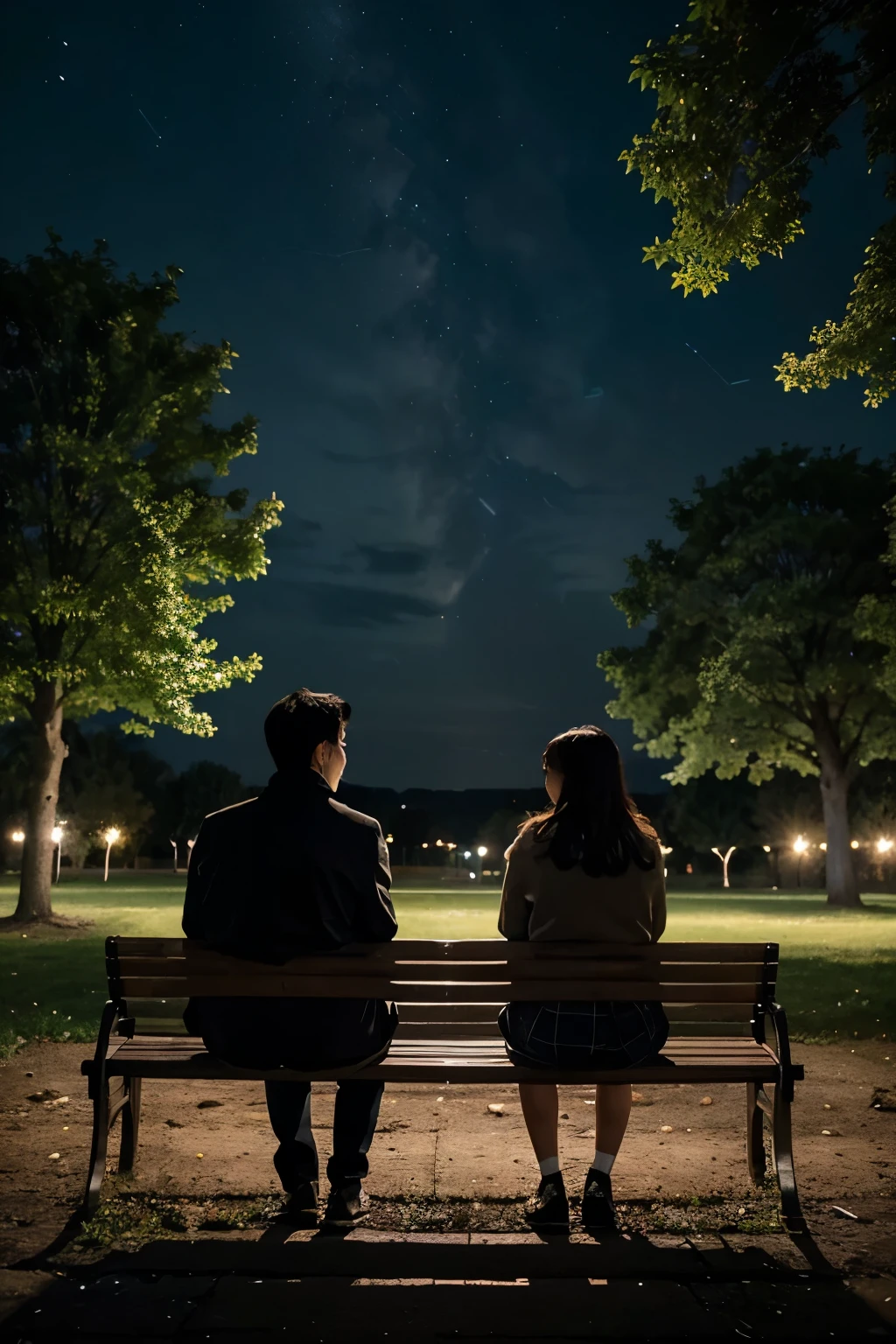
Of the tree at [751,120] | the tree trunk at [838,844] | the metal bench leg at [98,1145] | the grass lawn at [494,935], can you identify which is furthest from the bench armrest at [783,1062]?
the tree trunk at [838,844]

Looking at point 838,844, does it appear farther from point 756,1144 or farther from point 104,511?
point 756,1144

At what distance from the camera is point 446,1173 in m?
5.29

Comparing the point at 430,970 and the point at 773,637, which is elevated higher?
the point at 773,637

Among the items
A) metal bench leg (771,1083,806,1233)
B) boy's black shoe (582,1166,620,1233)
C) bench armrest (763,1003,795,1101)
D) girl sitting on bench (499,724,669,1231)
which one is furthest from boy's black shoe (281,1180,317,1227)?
bench armrest (763,1003,795,1101)

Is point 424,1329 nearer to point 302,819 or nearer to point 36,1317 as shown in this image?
point 36,1317

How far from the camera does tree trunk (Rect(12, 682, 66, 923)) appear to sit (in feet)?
70.4

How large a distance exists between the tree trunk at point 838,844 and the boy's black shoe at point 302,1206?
108ft

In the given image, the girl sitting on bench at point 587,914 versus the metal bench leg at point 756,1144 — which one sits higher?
the girl sitting on bench at point 587,914

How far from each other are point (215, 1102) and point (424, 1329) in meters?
3.75

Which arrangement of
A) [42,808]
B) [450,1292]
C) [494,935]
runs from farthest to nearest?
[42,808] → [494,935] → [450,1292]

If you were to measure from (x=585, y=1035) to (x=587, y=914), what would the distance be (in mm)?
458

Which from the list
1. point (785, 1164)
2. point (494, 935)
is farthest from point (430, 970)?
point (494, 935)

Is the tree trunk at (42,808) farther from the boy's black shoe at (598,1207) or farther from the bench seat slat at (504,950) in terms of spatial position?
the boy's black shoe at (598,1207)

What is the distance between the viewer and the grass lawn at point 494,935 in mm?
10320
